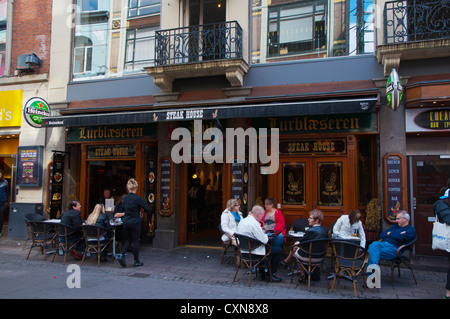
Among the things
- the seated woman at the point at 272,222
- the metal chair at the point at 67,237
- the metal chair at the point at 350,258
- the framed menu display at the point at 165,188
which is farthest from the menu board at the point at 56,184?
the metal chair at the point at 350,258

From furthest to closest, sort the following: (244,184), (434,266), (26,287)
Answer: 1. (244,184)
2. (434,266)
3. (26,287)

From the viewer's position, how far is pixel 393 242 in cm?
644

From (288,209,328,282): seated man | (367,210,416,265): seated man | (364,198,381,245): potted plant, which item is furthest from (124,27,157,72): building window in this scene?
(367,210,416,265): seated man

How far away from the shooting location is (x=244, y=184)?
8.98 metres

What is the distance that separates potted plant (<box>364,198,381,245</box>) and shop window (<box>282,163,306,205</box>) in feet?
5.01

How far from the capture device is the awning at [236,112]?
738 cm

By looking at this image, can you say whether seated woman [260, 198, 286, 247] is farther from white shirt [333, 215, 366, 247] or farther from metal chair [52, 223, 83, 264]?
metal chair [52, 223, 83, 264]

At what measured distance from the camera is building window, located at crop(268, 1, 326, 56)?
9.04 m

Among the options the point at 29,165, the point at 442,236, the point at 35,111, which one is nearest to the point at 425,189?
the point at 442,236

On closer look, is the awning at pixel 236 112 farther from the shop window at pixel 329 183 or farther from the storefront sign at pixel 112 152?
the shop window at pixel 329 183

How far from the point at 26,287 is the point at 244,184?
5.12 m

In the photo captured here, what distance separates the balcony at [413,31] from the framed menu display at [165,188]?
5.86m
